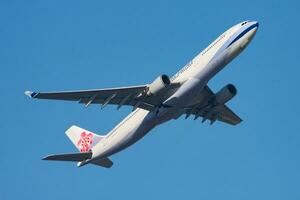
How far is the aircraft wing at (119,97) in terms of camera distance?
41.9m

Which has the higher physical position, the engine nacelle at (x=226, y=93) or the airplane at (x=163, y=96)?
the airplane at (x=163, y=96)

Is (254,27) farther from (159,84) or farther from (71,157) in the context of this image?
(71,157)

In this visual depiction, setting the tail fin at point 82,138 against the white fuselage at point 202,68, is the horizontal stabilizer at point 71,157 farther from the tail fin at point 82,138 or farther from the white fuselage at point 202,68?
the white fuselage at point 202,68

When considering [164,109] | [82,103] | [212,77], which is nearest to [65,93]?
[82,103]

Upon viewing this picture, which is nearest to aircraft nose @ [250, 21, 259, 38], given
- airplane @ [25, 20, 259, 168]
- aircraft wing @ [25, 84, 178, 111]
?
airplane @ [25, 20, 259, 168]

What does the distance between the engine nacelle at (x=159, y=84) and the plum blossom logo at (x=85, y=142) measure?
9.85 meters

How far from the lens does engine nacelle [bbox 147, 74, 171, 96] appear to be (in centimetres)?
4131

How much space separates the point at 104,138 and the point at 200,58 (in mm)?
9726

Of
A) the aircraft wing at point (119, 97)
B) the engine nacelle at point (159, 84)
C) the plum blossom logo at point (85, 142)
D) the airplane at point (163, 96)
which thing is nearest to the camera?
the engine nacelle at point (159, 84)

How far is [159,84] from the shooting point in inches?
1631

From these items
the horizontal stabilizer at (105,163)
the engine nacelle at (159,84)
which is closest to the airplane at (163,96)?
the engine nacelle at (159,84)

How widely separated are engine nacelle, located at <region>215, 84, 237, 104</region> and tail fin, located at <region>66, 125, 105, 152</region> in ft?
29.4

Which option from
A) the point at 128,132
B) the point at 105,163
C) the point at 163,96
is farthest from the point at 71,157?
the point at 163,96

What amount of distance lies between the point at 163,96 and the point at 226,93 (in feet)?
17.5
